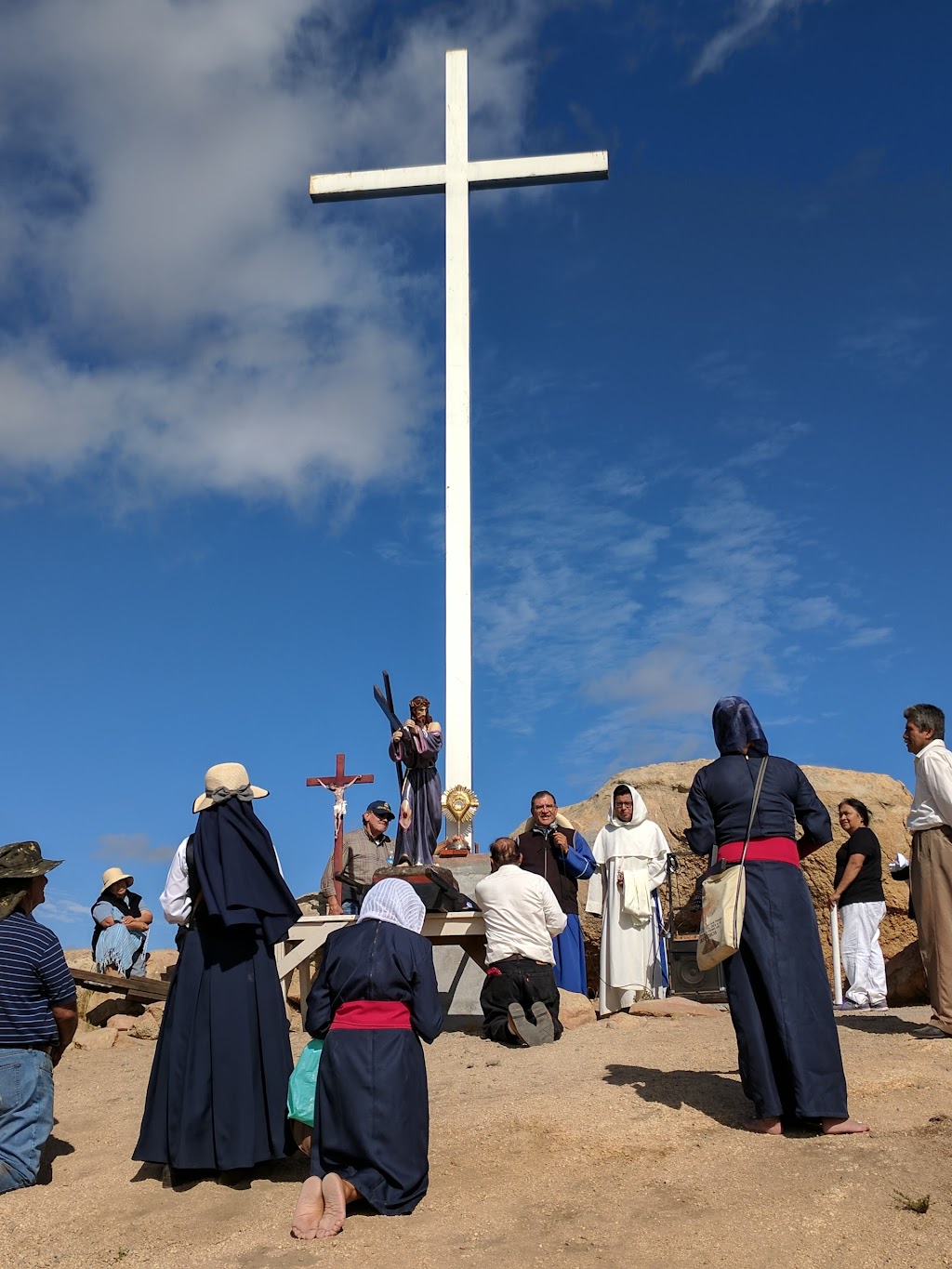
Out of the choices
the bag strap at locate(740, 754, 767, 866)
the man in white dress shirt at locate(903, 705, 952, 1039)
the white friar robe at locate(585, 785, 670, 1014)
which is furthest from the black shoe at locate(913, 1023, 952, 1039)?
the white friar robe at locate(585, 785, 670, 1014)

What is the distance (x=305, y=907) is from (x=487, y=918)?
4.31m

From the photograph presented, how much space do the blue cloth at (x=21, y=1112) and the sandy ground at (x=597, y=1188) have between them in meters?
0.13

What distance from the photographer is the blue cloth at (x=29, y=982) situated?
496 centimetres

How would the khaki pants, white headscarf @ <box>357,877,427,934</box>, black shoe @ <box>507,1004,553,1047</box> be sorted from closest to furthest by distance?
white headscarf @ <box>357,877,427,934</box> → the khaki pants → black shoe @ <box>507,1004,553,1047</box>

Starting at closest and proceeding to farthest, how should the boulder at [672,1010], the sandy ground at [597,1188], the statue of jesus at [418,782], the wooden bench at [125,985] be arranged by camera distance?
the sandy ground at [597,1188]
the boulder at [672,1010]
the wooden bench at [125,985]
the statue of jesus at [418,782]

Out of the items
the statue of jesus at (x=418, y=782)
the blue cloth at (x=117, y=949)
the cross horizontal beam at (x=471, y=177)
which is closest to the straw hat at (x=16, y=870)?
the statue of jesus at (x=418, y=782)

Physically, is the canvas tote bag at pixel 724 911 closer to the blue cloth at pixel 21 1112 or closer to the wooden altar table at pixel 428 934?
the blue cloth at pixel 21 1112

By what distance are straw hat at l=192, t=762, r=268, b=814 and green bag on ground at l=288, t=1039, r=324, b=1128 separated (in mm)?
1058

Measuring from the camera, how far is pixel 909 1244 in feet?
11.8

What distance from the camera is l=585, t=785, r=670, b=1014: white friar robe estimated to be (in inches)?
330

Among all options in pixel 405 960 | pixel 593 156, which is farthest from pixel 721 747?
pixel 593 156

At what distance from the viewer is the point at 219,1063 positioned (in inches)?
188

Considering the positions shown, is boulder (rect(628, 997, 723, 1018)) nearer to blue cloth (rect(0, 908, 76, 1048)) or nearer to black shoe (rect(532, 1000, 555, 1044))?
black shoe (rect(532, 1000, 555, 1044))

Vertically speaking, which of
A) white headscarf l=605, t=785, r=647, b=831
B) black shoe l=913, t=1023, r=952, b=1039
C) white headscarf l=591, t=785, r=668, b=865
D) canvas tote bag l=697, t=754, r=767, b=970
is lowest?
black shoe l=913, t=1023, r=952, b=1039
